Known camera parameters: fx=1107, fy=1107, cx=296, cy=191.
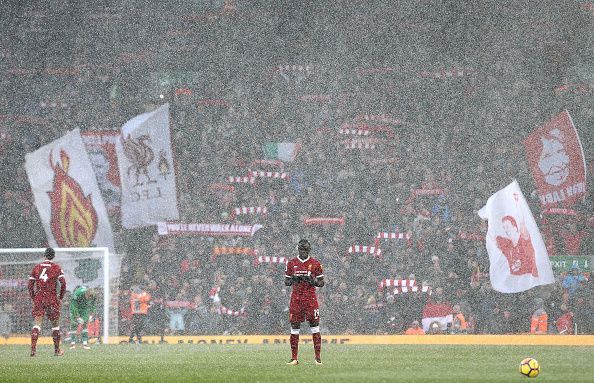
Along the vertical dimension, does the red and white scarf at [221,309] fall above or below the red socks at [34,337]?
above

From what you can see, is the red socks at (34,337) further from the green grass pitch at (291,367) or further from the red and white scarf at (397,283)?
the red and white scarf at (397,283)

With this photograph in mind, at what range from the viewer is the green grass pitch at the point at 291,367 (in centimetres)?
1534

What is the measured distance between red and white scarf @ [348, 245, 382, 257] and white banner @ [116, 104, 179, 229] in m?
5.51

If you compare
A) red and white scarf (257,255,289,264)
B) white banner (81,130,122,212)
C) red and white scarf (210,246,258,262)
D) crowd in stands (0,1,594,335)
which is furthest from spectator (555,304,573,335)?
white banner (81,130,122,212)

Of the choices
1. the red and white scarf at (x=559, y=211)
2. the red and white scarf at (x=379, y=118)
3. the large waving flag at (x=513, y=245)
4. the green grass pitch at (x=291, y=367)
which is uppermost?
the red and white scarf at (x=379, y=118)

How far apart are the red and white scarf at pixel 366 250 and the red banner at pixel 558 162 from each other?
17.0 feet

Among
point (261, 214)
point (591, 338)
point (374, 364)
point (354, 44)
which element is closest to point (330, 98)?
point (354, 44)

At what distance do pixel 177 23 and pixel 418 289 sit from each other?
16494 mm

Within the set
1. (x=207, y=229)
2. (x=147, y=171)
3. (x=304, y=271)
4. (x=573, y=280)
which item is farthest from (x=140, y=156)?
(x=304, y=271)

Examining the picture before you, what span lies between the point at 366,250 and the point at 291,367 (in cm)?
1607

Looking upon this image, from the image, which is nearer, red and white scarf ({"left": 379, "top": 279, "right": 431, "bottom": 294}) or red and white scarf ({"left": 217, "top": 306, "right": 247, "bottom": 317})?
red and white scarf ({"left": 379, "top": 279, "right": 431, "bottom": 294})

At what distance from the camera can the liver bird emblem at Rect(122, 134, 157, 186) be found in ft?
113

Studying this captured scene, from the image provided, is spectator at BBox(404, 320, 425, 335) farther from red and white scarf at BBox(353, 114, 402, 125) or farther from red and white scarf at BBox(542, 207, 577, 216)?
red and white scarf at BBox(353, 114, 402, 125)

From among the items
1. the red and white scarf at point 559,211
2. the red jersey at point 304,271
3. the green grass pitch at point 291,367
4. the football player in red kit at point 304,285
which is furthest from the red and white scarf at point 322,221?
the red jersey at point 304,271
